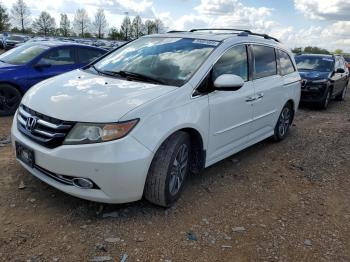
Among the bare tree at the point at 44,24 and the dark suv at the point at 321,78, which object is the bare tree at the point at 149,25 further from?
the dark suv at the point at 321,78

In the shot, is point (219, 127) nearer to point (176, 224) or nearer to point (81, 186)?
point (176, 224)

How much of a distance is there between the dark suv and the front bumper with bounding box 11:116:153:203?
25.7ft

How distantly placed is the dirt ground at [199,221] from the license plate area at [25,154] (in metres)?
0.44

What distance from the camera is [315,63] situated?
11.0 meters

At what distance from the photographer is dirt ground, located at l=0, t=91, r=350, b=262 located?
296cm

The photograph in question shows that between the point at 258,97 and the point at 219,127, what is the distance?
1.05 meters

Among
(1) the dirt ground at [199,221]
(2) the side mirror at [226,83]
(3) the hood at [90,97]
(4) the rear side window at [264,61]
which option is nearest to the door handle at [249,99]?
(4) the rear side window at [264,61]

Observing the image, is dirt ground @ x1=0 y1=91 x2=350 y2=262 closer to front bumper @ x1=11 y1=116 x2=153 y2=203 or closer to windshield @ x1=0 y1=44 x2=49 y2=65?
front bumper @ x1=11 y1=116 x2=153 y2=203

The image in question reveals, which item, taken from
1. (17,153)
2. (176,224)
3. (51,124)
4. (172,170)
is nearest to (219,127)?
(172,170)

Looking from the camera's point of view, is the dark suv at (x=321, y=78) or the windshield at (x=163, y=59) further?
the dark suv at (x=321, y=78)

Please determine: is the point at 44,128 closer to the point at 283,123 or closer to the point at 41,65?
the point at 283,123

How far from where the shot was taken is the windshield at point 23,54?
7.23 metres

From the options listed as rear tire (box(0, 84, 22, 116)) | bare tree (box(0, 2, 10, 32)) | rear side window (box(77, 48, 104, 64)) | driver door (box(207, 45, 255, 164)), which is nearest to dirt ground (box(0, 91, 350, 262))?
driver door (box(207, 45, 255, 164))

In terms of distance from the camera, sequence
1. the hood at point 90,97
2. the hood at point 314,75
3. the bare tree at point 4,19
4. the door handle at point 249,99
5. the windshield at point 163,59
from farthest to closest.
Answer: the bare tree at point 4,19
the hood at point 314,75
the door handle at point 249,99
the windshield at point 163,59
the hood at point 90,97
